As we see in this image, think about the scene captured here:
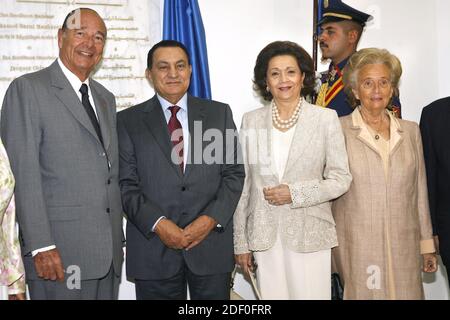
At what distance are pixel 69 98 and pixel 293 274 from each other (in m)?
1.55

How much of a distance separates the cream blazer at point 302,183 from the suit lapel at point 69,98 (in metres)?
0.91

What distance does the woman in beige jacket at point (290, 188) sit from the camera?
2881 mm

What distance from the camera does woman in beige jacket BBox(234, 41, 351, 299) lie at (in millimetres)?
2881

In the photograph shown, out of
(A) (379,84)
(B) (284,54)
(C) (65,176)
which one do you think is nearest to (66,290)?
(C) (65,176)

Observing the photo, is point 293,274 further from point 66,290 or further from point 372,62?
point 372,62

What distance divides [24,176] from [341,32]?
2593 mm

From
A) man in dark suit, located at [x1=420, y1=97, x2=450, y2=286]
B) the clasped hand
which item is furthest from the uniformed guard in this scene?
the clasped hand

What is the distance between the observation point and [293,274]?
2.89m

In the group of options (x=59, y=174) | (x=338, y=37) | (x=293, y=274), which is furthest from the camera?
(x=338, y=37)

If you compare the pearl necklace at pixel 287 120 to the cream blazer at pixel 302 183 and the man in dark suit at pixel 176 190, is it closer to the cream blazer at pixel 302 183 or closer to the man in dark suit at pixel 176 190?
the cream blazer at pixel 302 183

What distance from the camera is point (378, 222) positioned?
2.98m

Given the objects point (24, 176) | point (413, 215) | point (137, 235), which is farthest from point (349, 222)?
point (24, 176)

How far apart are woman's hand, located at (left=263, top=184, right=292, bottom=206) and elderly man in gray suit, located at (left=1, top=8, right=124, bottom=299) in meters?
0.84

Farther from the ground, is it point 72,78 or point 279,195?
point 72,78
